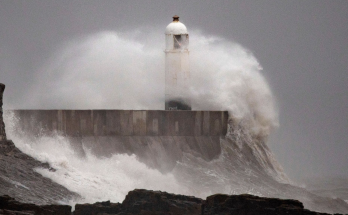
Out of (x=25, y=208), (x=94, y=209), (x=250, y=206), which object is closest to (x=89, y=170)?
(x=94, y=209)

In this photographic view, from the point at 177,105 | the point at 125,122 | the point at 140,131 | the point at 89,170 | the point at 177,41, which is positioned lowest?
the point at 89,170

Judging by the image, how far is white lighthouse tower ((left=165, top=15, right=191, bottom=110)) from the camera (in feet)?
97.3

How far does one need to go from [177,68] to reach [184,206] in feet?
37.7

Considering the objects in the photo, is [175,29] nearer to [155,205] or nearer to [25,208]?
[155,205]

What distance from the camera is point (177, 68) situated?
30.0 m

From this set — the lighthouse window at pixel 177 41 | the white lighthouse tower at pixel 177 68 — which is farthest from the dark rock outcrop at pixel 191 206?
the lighthouse window at pixel 177 41

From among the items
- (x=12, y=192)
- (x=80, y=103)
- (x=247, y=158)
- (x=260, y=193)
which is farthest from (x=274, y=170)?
(x=12, y=192)

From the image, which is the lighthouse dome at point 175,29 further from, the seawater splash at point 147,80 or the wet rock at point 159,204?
the wet rock at point 159,204

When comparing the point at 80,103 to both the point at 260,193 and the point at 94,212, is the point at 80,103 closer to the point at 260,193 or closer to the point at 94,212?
the point at 260,193

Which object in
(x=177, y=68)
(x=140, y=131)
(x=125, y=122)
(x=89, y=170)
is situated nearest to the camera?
(x=89, y=170)

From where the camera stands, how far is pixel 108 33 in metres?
33.7

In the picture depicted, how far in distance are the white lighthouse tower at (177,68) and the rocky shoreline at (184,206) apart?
1064 centimetres

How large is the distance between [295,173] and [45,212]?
68.1 ft

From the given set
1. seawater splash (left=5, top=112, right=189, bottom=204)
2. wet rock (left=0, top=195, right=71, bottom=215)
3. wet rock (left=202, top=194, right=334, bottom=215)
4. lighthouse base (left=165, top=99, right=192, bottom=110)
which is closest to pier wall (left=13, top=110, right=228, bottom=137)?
seawater splash (left=5, top=112, right=189, bottom=204)
